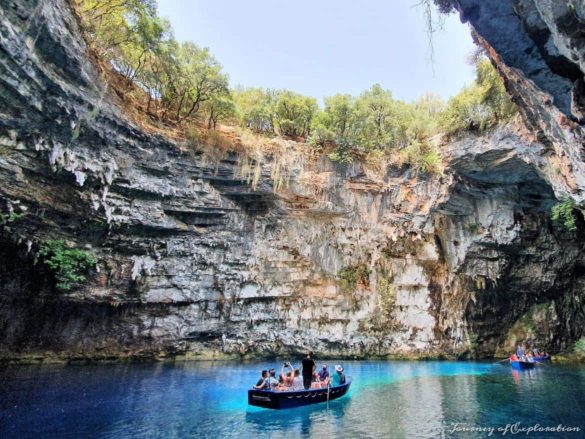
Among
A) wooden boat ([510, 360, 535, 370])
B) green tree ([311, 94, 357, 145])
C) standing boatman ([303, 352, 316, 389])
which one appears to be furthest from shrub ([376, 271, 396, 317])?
standing boatman ([303, 352, 316, 389])

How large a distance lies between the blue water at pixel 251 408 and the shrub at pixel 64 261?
453 centimetres

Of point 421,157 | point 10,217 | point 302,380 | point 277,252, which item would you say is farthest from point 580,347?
point 10,217

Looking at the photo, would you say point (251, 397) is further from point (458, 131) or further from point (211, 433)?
point (458, 131)

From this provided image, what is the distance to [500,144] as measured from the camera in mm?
20000

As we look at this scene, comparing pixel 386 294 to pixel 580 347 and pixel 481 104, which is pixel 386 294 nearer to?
pixel 580 347

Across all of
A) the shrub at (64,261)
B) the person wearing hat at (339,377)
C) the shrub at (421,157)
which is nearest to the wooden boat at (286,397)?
the person wearing hat at (339,377)

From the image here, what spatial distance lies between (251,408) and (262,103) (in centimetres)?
2097

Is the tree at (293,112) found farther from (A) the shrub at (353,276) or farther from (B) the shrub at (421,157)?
(A) the shrub at (353,276)

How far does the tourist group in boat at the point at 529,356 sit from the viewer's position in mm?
22703

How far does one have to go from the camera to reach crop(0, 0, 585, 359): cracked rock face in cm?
1908

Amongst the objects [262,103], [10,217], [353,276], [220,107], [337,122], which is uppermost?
[262,103]

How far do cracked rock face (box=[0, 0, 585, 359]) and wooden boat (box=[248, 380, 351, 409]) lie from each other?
12932 millimetres

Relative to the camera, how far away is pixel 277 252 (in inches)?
1041

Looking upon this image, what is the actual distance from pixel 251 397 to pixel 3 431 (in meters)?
6.71
